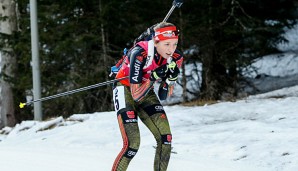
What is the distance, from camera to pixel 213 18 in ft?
47.0

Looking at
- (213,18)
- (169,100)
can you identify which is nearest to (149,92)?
(213,18)

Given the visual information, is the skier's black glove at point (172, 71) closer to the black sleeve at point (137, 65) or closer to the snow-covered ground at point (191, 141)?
the black sleeve at point (137, 65)

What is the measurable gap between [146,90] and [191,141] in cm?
340

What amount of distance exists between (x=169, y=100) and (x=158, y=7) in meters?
4.28

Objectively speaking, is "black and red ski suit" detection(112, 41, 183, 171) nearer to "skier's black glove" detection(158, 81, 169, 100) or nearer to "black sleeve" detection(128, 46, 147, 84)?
"black sleeve" detection(128, 46, 147, 84)

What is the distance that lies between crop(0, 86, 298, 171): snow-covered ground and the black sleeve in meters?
2.03

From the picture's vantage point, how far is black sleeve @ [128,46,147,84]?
5.56m

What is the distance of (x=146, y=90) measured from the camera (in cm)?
568

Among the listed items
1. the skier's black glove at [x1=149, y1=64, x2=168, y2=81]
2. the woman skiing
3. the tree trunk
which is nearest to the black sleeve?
the woman skiing

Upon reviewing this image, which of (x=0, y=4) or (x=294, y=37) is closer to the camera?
(x=0, y=4)

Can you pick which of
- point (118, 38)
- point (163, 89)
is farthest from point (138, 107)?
point (118, 38)

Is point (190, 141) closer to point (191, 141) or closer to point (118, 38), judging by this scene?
point (191, 141)

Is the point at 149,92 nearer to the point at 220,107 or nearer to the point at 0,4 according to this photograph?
the point at 220,107

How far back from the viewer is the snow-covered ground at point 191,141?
738 cm
